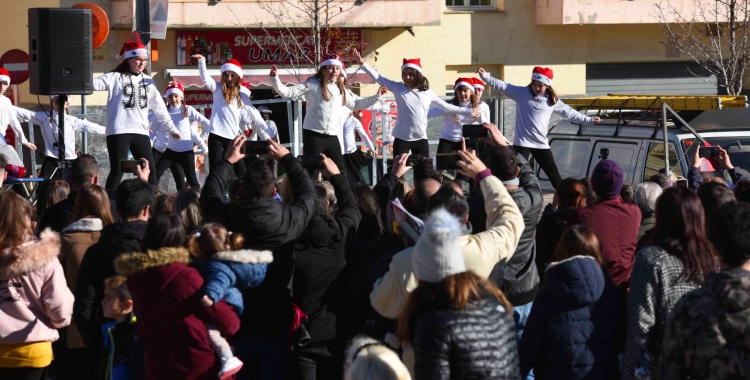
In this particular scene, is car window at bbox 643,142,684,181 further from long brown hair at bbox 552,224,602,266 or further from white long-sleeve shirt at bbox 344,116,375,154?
long brown hair at bbox 552,224,602,266

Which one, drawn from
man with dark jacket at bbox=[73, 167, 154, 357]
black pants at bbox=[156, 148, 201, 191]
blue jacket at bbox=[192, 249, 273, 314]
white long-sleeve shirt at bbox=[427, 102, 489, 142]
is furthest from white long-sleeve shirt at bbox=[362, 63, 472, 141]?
blue jacket at bbox=[192, 249, 273, 314]

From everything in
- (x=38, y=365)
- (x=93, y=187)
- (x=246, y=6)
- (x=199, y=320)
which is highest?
(x=246, y=6)

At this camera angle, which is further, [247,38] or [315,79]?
[247,38]

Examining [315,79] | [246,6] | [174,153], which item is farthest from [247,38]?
[315,79]

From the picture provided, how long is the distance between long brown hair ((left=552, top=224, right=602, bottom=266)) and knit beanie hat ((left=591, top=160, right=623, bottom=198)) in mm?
1126

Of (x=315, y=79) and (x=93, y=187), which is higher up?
(x=315, y=79)

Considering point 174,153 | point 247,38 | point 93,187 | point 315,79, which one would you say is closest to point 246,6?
point 247,38

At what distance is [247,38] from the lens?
2150 cm

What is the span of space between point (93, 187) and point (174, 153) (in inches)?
285

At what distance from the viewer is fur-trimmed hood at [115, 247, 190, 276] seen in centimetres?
468

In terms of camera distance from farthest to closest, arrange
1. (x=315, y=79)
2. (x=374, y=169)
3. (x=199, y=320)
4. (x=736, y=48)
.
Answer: (x=736, y=48) < (x=374, y=169) < (x=315, y=79) < (x=199, y=320)

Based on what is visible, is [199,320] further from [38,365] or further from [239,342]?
[38,365]

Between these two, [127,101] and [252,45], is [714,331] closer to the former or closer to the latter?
[127,101]

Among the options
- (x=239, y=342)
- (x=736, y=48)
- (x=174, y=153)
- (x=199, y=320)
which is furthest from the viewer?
(x=736, y=48)
